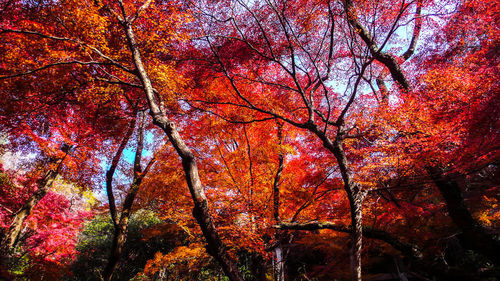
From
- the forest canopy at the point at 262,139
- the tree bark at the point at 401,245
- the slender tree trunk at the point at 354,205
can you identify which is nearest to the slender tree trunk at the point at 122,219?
the forest canopy at the point at 262,139

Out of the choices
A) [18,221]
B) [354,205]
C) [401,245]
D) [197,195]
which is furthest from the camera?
[18,221]

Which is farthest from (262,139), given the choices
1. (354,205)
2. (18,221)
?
(18,221)

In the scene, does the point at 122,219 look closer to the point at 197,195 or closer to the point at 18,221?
the point at 18,221

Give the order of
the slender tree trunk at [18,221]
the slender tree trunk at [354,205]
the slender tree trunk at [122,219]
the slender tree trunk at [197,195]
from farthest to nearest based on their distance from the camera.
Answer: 1. the slender tree trunk at [18,221]
2. the slender tree trunk at [122,219]
3. the slender tree trunk at [354,205]
4. the slender tree trunk at [197,195]

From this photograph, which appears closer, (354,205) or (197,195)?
(197,195)

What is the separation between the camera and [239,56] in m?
8.47

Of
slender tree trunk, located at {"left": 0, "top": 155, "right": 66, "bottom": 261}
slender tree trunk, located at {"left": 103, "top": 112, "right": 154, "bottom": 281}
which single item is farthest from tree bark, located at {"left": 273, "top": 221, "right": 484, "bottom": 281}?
slender tree trunk, located at {"left": 0, "top": 155, "right": 66, "bottom": 261}

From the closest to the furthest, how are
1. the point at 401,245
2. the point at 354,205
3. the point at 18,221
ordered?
the point at 354,205
the point at 401,245
the point at 18,221

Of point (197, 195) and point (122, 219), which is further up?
point (122, 219)

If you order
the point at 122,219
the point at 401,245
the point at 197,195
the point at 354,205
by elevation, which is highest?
the point at 122,219

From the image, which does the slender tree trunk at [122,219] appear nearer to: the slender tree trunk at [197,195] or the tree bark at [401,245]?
the slender tree trunk at [197,195]

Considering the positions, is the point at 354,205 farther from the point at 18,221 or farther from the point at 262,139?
the point at 18,221

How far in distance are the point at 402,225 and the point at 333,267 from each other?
3571 mm

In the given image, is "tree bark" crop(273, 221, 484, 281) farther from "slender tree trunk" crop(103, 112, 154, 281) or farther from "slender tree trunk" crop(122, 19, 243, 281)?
"slender tree trunk" crop(103, 112, 154, 281)
